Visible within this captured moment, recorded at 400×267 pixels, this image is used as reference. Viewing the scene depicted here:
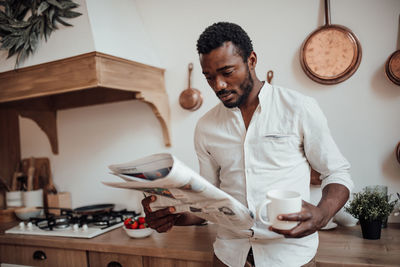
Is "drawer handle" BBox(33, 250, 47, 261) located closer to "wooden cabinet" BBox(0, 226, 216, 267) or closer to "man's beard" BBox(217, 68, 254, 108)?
"wooden cabinet" BBox(0, 226, 216, 267)

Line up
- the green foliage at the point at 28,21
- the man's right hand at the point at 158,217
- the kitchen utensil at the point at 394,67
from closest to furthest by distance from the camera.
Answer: the man's right hand at the point at 158,217, the kitchen utensil at the point at 394,67, the green foliage at the point at 28,21

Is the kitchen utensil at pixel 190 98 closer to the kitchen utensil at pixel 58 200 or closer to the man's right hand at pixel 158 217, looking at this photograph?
the man's right hand at pixel 158 217

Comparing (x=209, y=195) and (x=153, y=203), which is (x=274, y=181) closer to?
(x=209, y=195)

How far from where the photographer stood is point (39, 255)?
1680 mm

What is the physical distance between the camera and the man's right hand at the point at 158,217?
3.40 ft

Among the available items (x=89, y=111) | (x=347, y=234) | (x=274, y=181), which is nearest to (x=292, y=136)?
(x=274, y=181)

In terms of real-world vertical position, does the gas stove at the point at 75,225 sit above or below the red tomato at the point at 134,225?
below

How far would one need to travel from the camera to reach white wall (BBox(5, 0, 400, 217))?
1.48 metres

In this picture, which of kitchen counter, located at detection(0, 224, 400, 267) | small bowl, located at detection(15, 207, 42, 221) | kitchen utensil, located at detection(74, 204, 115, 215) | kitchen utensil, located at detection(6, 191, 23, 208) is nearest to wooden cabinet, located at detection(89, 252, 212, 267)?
kitchen counter, located at detection(0, 224, 400, 267)

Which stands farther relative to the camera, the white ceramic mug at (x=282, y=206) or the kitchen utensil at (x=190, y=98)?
the kitchen utensil at (x=190, y=98)

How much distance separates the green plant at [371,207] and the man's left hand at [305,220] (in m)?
0.60

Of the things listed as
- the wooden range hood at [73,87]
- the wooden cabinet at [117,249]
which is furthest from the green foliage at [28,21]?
the wooden cabinet at [117,249]

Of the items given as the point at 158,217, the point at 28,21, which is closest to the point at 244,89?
the point at 158,217

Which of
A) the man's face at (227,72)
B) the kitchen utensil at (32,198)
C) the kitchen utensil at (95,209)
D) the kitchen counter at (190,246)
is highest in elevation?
the man's face at (227,72)
